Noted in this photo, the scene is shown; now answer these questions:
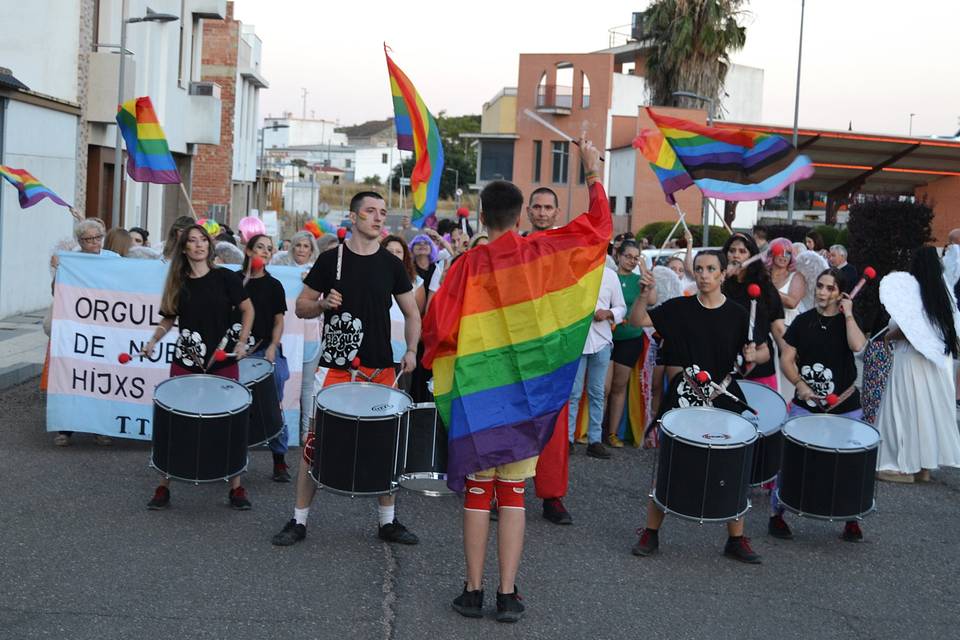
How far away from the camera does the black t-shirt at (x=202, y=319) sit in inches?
295

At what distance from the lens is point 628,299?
10.7 m

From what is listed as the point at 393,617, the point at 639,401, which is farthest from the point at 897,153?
the point at 393,617

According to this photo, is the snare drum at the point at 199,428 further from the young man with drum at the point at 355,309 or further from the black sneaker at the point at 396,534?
the black sneaker at the point at 396,534

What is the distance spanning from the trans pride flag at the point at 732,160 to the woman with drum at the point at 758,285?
1967 mm

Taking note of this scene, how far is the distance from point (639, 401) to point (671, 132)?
2.65 metres

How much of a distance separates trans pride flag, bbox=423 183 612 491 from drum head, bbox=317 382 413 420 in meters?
0.90

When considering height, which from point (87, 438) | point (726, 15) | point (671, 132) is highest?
point (726, 15)

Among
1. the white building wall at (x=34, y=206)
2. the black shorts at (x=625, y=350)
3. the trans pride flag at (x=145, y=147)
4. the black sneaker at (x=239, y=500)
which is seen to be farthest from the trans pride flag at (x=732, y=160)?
the white building wall at (x=34, y=206)

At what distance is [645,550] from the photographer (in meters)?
6.95

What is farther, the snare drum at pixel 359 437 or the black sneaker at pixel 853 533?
the black sneaker at pixel 853 533

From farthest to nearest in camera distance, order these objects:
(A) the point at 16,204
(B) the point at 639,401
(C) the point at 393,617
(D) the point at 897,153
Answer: (D) the point at 897,153 < (A) the point at 16,204 < (B) the point at 639,401 < (C) the point at 393,617

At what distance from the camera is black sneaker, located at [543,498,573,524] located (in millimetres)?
7754

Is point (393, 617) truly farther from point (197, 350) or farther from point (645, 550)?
point (197, 350)

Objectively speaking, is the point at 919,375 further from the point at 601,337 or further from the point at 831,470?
the point at 831,470
